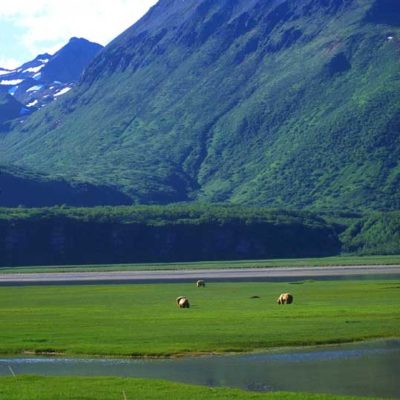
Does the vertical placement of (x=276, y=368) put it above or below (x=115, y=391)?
below

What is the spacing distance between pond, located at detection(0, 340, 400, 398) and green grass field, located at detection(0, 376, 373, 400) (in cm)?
241

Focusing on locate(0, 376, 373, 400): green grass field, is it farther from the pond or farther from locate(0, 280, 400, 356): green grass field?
locate(0, 280, 400, 356): green grass field

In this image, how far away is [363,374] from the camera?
48.3m

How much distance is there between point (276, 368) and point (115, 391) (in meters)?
9.93

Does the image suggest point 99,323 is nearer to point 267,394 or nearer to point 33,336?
point 33,336

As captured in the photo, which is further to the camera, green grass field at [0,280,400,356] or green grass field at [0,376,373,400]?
green grass field at [0,280,400,356]

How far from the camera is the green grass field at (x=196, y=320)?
60.7 metres

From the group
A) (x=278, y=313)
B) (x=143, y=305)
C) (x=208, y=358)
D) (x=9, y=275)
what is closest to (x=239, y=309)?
(x=278, y=313)

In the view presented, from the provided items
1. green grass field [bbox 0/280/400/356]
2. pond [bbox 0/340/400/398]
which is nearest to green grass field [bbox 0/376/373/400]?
pond [bbox 0/340/400/398]

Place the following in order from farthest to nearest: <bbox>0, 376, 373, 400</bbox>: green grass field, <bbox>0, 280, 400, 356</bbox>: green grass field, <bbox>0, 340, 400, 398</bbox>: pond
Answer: <bbox>0, 280, 400, 356</bbox>: green grass field → <bbox>0, 340, 400, 398</bbox>: pond → <bbox>0, 376, 373, 400</bbox>: green grass field

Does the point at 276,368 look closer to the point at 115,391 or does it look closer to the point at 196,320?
the point at 115,391

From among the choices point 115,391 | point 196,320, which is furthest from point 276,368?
point 196,320

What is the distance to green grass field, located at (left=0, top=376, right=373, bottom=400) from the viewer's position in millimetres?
43031

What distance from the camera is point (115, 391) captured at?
4500 centimetres
